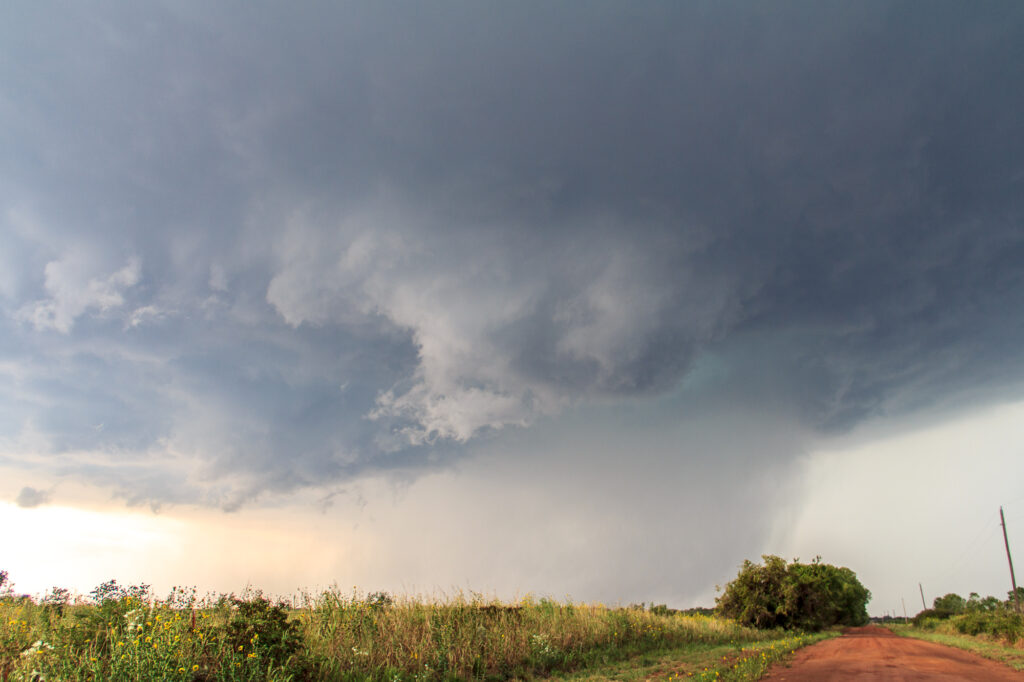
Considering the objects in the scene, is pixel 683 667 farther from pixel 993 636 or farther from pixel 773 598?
pixel 773 598

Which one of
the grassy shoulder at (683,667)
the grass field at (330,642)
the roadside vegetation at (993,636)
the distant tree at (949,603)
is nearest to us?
the grass field at (330,642)

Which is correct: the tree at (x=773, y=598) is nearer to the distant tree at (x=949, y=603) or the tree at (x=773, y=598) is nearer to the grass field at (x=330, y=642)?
the grass field at (x=330, y=642)

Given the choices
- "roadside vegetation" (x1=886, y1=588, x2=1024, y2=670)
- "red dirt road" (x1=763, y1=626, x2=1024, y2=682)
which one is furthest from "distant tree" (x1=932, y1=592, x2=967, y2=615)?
"red dirt road" (x1=763, y1=626, x2=1024, y2=682)

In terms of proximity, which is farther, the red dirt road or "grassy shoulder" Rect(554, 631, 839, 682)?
"grassy shoulder" Rect(554, 631, 839, 682)

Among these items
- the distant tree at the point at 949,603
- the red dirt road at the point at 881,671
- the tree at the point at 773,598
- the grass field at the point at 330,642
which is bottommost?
the distant tree at the point at 949,603

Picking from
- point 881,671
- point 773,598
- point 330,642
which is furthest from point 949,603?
point 330,642

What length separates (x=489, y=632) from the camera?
1468 cm

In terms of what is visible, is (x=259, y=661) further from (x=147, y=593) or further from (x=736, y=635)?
(x=736, y=635)

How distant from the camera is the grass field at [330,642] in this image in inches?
314

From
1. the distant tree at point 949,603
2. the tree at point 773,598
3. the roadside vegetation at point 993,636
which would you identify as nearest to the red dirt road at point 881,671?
the roadside vegetation at point 993,636

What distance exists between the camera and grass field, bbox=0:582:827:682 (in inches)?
314

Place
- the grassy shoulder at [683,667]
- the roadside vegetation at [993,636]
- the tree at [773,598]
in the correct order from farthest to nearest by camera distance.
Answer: the tree at [773,598], the roadside vegetation at [993,636], the grassy shoulder at [683,667]

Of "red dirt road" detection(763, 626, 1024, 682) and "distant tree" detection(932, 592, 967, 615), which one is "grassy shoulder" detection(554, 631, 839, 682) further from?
"distant tree" detection(932, 592, 967, 615)

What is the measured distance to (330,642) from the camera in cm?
1118
